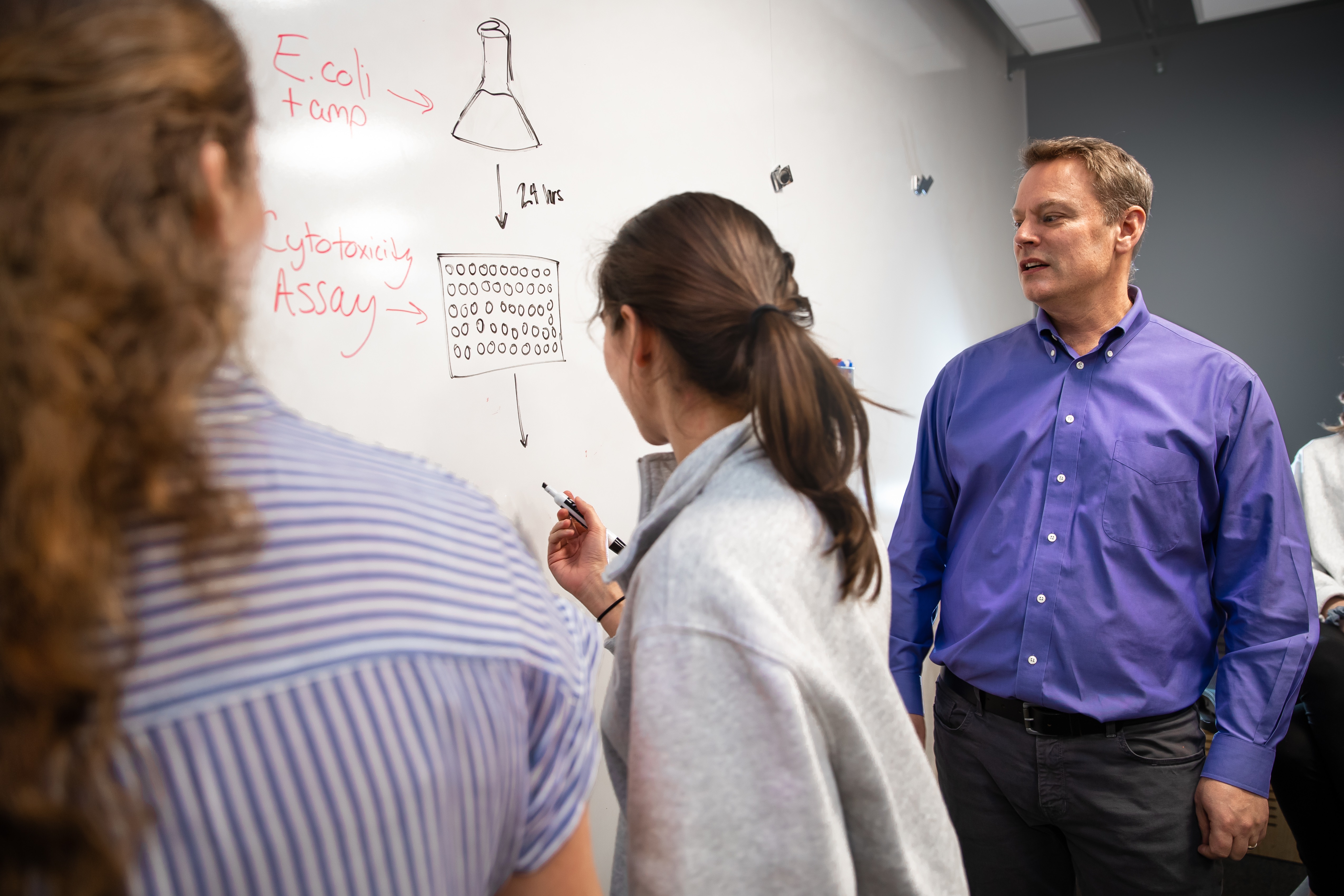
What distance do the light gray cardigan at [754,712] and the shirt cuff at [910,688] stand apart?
851 mm

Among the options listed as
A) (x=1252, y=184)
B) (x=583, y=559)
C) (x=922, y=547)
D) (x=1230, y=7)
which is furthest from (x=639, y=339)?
(x=1252, y=184)

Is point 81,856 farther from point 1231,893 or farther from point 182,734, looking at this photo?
point 1231,893

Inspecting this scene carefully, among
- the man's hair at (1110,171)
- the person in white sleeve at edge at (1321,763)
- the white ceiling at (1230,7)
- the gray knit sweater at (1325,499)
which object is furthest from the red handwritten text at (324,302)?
the white ceiling at (1230,7)

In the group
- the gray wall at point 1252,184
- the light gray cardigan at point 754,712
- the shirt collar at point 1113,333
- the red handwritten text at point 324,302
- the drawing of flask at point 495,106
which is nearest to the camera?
the light gray cardigan at point 754,712

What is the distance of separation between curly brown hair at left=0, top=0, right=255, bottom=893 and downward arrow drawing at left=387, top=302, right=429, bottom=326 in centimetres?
78

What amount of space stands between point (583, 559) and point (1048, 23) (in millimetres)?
3430

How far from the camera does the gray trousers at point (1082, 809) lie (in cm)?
145

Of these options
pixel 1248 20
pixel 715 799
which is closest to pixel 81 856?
pixel 715 799

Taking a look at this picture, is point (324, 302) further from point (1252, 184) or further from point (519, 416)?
point (1252, 184)

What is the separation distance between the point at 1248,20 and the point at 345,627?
4829mm

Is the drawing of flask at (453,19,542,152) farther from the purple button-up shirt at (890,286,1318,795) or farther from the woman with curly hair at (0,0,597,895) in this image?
the purple button-up shirt at (890,286,1318,795)

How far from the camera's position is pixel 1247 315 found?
4008 mm

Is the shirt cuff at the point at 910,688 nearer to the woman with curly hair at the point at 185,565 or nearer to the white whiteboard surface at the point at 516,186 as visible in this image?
the white whiteboard surface at the point at 516,186

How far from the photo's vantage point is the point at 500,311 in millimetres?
1410
